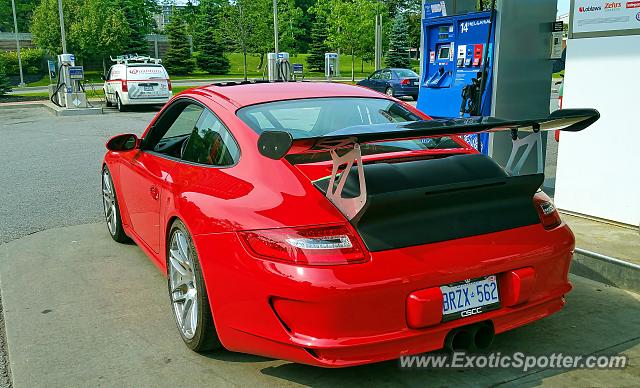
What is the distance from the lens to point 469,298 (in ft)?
9.52

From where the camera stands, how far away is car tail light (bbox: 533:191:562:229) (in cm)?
326

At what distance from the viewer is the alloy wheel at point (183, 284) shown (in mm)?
3469

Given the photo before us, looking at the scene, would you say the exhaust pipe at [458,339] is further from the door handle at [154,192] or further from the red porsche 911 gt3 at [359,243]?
the door handle at [154,192]

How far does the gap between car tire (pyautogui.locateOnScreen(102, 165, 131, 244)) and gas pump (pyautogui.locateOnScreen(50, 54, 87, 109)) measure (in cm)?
1739

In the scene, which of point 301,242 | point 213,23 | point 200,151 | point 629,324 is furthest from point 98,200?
point 213,23

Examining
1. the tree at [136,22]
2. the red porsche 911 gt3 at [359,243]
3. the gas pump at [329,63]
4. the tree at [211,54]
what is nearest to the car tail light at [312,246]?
the red porsche 911 gt3 at [359,243]

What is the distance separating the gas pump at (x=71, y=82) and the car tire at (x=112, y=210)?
57.1 feet

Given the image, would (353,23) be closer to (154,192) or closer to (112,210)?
(112,210)

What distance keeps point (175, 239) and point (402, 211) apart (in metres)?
1.51

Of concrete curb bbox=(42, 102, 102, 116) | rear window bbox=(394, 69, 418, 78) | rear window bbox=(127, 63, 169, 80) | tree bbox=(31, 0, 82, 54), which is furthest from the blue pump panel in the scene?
tree bbox=(31, 0, 82, 54)

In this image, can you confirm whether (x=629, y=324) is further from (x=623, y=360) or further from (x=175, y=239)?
(x=175, y=239)

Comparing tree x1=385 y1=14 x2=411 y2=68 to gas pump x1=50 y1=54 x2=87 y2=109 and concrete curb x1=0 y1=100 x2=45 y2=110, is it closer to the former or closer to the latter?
concrete curb x1=0 y1=100 x2=45 y2=110

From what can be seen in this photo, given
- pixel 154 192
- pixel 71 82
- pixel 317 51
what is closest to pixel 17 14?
pixel 317 51

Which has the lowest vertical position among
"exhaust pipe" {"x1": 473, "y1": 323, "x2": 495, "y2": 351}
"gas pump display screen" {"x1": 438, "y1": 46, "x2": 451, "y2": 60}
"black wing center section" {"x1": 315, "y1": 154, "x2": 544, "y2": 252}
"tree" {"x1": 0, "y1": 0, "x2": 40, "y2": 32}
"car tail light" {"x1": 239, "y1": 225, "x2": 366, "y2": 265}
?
"exhaust pipe" {"x1": 473, "y1": 323, "x2": 495, "y2": 351}
